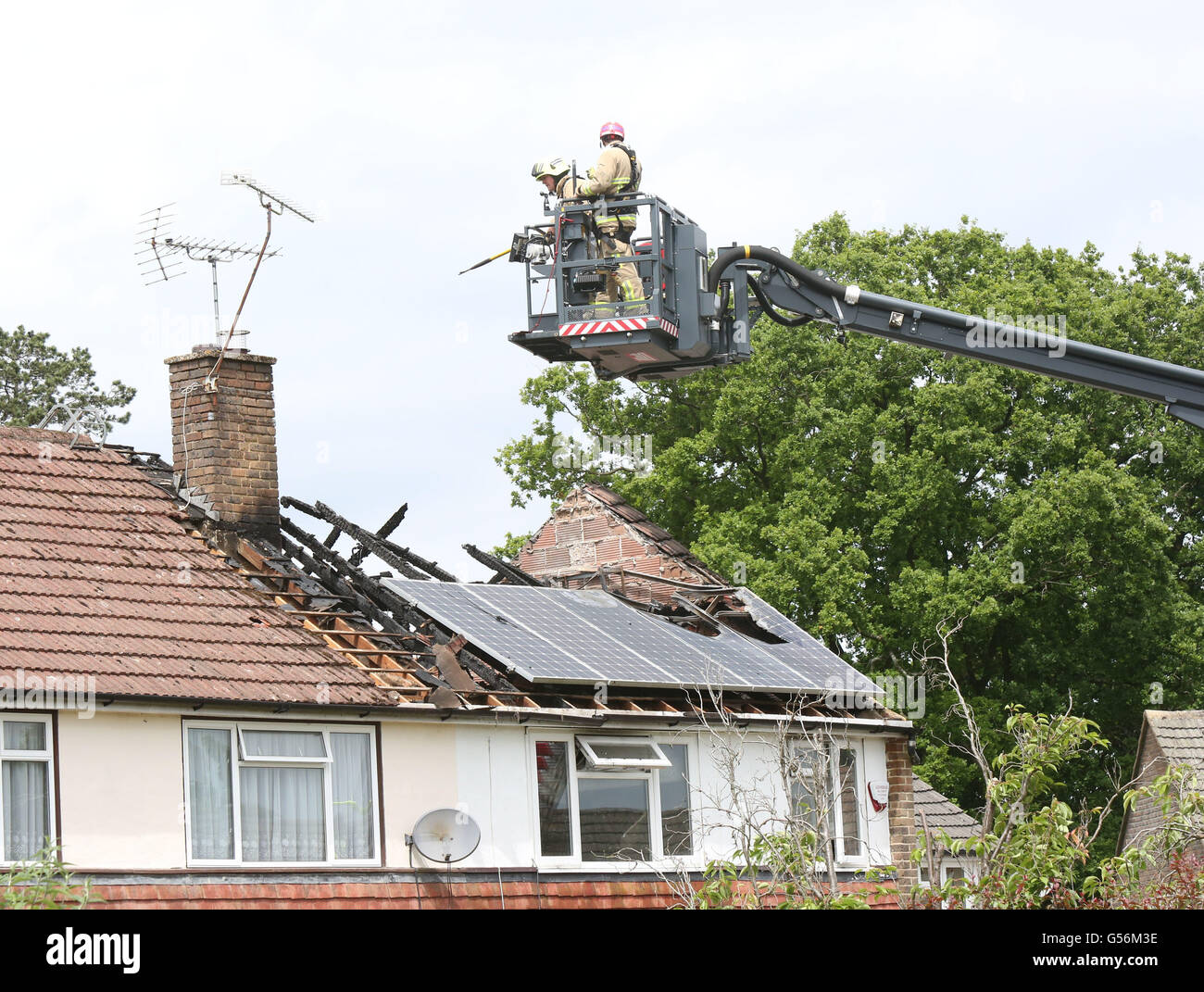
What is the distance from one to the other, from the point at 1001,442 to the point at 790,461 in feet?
15.1

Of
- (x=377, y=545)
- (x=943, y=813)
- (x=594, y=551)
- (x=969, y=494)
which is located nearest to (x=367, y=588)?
(x=377, y=545)

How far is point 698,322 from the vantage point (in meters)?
17.0

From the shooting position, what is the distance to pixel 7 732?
15.2 meters

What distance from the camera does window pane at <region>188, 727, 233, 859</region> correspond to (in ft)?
53.7

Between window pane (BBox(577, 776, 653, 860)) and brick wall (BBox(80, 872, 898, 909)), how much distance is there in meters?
0.35

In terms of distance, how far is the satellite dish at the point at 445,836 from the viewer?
58.3 ft

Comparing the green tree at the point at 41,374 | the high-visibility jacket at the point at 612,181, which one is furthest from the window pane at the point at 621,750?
the green tree at the point at 41,374

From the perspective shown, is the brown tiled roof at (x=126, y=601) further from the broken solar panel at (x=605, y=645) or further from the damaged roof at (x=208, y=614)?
the broken solar panel at (x=605, y=645)

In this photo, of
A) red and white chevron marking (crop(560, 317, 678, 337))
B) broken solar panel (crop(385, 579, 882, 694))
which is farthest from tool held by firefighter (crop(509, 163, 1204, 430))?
broken solar panel (crop(385, 579, 882, 694))

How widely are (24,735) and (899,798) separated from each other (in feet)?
38.8

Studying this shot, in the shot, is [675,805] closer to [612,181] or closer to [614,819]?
[614,819]

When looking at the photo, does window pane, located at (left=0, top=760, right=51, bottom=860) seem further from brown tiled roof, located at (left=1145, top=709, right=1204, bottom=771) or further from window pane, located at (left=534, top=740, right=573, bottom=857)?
brown tiled roof, located at (left=1145, top=709, right=1204, bottom=771)
